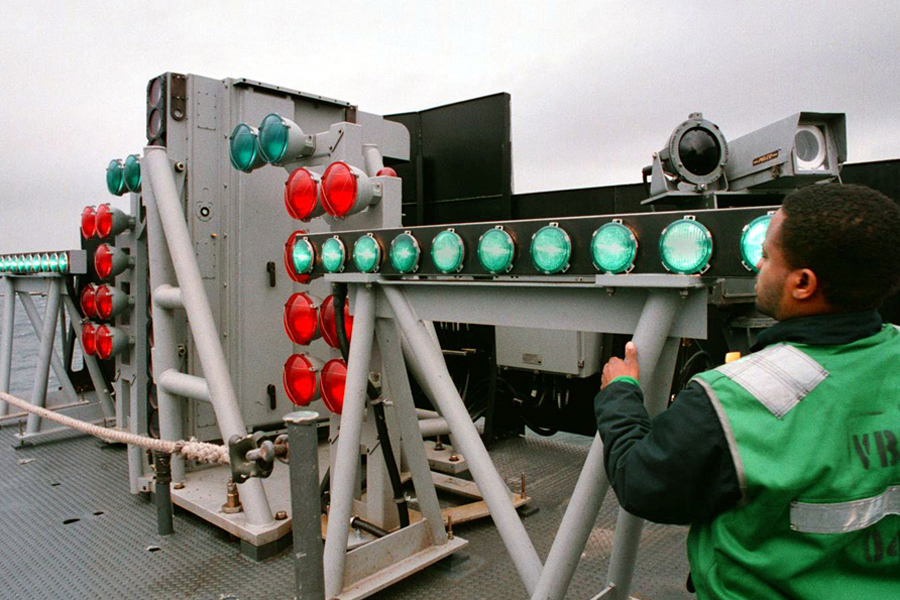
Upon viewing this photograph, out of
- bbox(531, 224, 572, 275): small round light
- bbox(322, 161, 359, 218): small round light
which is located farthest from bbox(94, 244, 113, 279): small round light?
bbox(531, 224, 572, 275): small round light

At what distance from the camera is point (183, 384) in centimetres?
329

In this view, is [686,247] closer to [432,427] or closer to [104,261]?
[432,427]

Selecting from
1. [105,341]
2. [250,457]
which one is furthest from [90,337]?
[250,457]

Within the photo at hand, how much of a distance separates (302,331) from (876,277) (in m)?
2.27

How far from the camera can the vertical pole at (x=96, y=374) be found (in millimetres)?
4792

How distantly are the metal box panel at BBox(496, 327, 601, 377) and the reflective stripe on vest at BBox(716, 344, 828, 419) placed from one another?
9.28 ft

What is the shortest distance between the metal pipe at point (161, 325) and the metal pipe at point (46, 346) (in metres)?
2.06

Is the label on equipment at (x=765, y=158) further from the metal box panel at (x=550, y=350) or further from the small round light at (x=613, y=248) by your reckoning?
the metal box panel at (x=550, y=350)

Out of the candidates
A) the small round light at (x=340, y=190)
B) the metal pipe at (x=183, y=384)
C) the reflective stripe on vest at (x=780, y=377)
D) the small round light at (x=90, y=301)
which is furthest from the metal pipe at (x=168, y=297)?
the reflective stripe on vest at (x=780, y=377)

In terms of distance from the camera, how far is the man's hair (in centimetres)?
100

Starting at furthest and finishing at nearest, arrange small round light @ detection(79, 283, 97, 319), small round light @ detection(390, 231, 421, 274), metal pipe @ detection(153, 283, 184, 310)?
small round light @ detection(79, 283, 97, 319) → metal pipe @ detection(153, 283, 184, 310) → small round light @ detection(390, 231, 421, 274)

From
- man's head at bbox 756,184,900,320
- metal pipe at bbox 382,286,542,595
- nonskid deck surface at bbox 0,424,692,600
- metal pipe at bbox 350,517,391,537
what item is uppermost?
man's head at bbox 756,184,900,320

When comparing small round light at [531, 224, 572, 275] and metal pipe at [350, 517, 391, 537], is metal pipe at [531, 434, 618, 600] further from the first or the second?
metal pipe at [350, 517, 391, 537]

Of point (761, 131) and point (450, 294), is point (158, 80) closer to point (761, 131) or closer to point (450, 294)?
point (450, 294)
